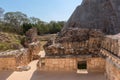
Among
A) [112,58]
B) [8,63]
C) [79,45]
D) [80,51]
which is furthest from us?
[8,63]

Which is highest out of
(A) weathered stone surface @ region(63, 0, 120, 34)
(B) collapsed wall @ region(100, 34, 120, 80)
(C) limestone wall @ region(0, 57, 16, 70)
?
(A) weathered stone surface @ region(63, 0, 120, 34)

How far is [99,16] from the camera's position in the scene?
1664cm

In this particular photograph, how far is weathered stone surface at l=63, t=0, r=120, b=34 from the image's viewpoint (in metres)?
15.5

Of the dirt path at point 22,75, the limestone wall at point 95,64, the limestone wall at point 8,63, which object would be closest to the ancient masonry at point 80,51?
the limestone wall at point 95,64

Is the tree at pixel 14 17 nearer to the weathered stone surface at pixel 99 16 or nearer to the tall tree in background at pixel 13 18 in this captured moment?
the tall tree in background at pixel 13 18

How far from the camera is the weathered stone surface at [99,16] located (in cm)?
1554

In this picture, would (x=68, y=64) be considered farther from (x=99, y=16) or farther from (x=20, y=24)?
(x=20, y=24)

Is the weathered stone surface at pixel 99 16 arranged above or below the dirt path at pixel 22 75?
above

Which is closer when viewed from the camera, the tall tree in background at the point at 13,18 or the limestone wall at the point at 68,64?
the limestone wall at the point at 68,64

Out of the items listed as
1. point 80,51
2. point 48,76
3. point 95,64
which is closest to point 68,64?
point 80,51

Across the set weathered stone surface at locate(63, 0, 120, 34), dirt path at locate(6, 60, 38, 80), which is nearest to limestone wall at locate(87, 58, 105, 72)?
dirt path at locate(6, 60, 38, 80)

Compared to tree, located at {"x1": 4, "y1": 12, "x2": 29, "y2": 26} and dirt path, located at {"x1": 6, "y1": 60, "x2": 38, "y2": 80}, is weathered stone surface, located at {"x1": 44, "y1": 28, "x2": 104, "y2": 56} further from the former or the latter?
tree, located at {"x1": 4, "y1": 12, "x2": 29, "y2": 26}

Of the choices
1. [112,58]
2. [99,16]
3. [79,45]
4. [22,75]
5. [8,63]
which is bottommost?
[22,75]

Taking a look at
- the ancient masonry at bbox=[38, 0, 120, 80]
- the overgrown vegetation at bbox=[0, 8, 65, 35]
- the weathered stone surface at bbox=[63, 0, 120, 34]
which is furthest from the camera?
the overgrown vegetation at bbox=[0, 8, 65, 35]
